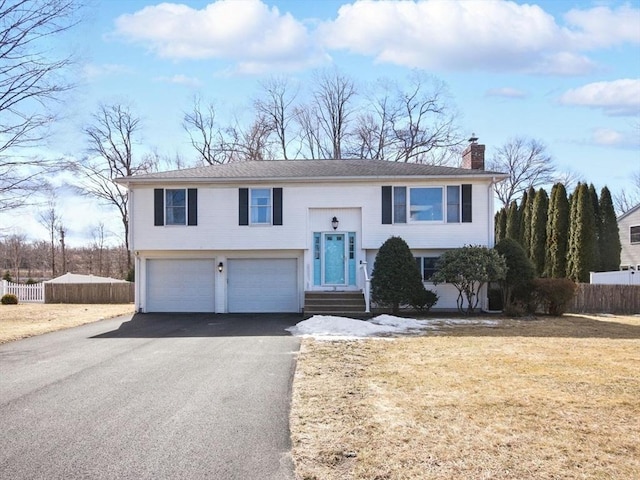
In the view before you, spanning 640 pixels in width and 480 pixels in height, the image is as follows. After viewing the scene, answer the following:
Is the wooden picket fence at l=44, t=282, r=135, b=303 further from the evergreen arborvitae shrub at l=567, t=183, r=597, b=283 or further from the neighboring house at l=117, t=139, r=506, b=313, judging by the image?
the evergreen arborvitae shrub at l=567, t=183, r=597, b=283

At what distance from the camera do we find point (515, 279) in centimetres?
1778

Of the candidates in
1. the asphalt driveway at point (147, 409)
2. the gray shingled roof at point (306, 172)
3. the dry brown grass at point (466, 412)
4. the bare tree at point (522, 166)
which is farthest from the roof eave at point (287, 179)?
the bare tree at point (522, 166)

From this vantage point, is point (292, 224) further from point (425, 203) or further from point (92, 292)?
point (92, 292)

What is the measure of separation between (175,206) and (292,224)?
4.15m

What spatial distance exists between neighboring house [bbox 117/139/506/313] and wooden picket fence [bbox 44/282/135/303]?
862 centimetres

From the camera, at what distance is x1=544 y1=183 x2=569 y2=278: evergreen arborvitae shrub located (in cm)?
2684

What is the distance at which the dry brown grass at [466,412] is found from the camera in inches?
177

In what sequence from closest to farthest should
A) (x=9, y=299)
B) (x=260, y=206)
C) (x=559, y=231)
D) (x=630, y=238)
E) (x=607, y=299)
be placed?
(x=260, y=206), (x=607, y=299), (x=9, y=299), (x=559, y=231), (x=630, y=238)

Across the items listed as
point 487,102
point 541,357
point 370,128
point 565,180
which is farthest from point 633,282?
point 565,180

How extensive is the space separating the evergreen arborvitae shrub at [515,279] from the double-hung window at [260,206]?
780cm

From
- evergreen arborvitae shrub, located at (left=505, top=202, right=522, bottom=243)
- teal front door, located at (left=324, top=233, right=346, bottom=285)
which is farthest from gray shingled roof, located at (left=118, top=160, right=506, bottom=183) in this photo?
evergreen arborvitae shrub, located at (left=505, top=202, right=522, bottom=243)

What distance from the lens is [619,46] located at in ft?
52.6

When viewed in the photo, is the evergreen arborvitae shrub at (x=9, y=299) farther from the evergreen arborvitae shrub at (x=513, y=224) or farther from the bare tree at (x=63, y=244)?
the evergreen arborvitae shrub at (x=513, y=224)

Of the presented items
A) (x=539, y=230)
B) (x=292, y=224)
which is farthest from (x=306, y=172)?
(x=539, y=230)
